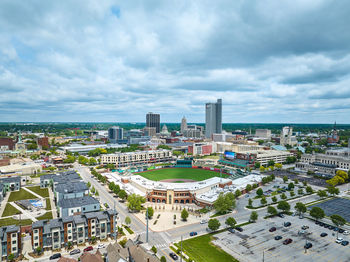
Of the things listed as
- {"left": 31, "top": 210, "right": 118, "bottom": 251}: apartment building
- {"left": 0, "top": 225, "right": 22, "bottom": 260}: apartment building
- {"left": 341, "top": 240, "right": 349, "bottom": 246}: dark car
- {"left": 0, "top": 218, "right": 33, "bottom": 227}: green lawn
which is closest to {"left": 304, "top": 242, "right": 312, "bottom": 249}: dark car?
{"left": 341, "top": 240, "right": 349, "bottom": 246}: dark car

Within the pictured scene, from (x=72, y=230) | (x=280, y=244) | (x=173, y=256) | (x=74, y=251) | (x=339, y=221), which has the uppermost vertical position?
(x=72, y=230)

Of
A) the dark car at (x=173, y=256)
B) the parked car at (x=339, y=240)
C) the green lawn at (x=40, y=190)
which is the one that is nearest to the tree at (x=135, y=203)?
the dark car at (x=173, y=256)

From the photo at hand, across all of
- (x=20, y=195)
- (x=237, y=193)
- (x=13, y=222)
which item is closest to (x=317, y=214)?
(x=237, y=193)

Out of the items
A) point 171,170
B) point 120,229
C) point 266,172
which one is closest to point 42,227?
point 120,229

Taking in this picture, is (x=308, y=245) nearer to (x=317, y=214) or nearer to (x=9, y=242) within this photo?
(x=317, y=214)

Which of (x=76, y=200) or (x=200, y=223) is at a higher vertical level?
(x=76, y=200)

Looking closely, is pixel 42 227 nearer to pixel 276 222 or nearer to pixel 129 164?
pixel 276 222

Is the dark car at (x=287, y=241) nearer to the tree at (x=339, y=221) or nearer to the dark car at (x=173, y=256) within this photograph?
the tree at (x=339, y=221)
